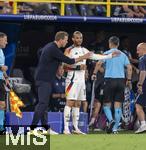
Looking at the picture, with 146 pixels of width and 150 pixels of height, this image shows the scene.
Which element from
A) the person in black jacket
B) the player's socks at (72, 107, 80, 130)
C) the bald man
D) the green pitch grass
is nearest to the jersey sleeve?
the bald man

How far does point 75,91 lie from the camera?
13578 millimetres

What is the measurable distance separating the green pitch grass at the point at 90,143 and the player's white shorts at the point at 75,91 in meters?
1.47

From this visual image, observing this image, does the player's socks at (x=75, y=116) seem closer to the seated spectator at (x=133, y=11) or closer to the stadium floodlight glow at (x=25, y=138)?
the stadium floodlight glow at (x=25, y=138)

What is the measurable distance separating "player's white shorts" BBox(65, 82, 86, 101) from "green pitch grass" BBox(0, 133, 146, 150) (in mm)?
1468

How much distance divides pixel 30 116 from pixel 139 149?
3.74m

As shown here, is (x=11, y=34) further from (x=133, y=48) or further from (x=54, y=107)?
(x=133, y=48)

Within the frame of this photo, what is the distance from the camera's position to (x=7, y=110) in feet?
46.8

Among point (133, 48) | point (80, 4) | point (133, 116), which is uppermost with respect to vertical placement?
point (80, 4)

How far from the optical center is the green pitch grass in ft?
33.3

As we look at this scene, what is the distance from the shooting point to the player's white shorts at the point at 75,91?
44.4 feet

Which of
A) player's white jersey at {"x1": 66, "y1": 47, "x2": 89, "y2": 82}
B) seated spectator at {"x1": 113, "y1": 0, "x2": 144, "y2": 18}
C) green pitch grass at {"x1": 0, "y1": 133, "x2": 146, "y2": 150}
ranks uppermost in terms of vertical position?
seated spectator at {"x1": 113, "y1": 0, "x2": 144, "y2": 18}

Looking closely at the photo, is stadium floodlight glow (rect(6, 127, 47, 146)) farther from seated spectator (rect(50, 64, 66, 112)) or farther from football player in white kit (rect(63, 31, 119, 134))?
seated spectator (rect(50, 64, 66, 112))

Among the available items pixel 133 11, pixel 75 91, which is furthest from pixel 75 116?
pixel 133 11

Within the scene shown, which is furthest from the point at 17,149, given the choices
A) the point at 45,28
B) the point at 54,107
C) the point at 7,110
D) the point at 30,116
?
the point at 45,28
